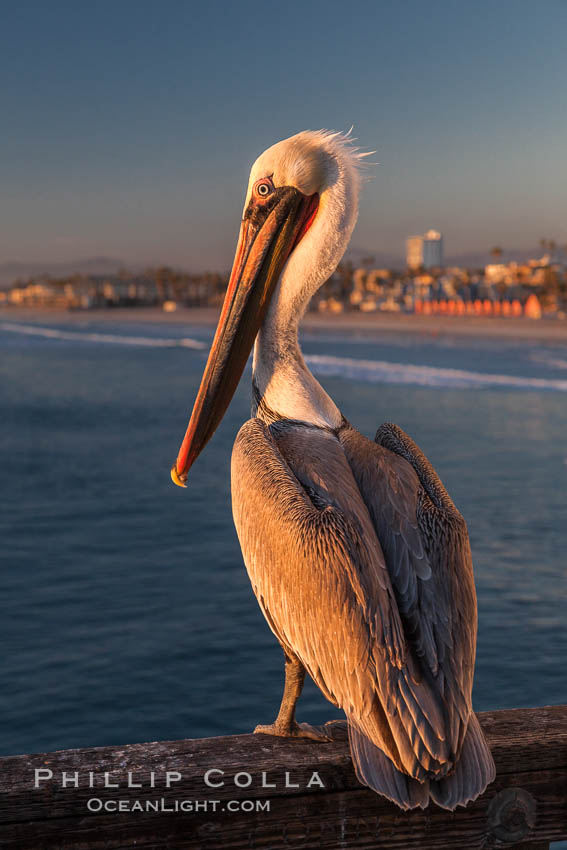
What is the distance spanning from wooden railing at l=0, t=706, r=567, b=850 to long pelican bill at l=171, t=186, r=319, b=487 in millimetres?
1041

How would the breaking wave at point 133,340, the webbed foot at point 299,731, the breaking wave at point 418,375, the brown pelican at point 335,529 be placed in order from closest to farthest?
the brown pelican at point 335,529, the webbed foot at point 299,731, the breaking wave at point 418,375, the breaking wave at point 133,340

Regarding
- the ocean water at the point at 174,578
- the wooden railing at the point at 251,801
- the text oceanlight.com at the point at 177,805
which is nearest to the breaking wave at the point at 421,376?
the ocean water at the point at 174,578

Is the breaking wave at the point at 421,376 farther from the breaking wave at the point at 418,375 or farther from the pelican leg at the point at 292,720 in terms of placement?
the pelican leg at the point at 292,720

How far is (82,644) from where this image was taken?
247 inches

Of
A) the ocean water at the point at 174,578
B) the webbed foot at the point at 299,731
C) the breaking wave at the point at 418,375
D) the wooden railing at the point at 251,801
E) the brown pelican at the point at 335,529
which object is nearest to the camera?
the wooden railing at the point at 251,801

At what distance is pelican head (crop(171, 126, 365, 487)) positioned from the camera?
2.77 metres

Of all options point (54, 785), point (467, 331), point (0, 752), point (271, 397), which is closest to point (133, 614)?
point (0, 752)

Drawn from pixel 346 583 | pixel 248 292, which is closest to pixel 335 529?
pixel 346 583

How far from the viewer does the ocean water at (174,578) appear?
550 cm

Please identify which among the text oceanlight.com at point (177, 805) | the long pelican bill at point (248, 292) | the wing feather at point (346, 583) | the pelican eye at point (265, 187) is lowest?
the text oceanlight.com at point (177, 805)

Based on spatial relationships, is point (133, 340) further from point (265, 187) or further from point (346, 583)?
point (346, 583)

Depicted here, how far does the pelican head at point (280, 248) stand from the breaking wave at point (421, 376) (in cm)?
2255

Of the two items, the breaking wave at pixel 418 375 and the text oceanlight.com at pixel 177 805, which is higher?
the text oceanlight.com at pixel 177 805

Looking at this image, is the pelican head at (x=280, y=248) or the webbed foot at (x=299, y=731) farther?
the pelican head at (x=280, y=248)
